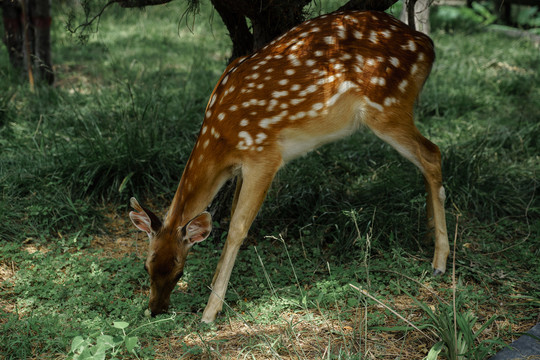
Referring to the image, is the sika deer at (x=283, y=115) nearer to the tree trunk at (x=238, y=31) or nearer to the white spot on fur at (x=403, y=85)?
the white spot on fur at (x=403, y=85)

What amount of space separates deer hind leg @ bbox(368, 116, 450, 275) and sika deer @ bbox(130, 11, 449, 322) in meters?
0.01

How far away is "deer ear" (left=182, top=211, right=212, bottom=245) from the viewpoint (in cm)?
355

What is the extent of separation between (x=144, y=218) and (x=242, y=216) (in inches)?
23.9

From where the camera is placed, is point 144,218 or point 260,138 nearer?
point 144,218

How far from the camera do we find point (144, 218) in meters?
3.59

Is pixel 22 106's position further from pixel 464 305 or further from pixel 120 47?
pixel 464 305

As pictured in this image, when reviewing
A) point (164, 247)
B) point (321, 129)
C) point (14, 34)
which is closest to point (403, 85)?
point (321, 129)

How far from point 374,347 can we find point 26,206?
3.03m

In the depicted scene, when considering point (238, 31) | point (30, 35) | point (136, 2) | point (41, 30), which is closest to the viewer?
point (136, 2)

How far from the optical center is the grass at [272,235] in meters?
3.42

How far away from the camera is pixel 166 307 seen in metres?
3.66

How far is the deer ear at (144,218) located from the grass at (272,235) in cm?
54

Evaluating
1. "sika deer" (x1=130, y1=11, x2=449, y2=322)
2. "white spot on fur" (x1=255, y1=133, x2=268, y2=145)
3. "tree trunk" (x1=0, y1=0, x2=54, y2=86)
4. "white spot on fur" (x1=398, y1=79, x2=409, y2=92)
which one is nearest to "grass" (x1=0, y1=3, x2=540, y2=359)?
"tree trunk" (x1=0, y1=0, x2=54, y2=86)

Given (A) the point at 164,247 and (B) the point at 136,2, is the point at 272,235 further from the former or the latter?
(B) the point at 136,2
